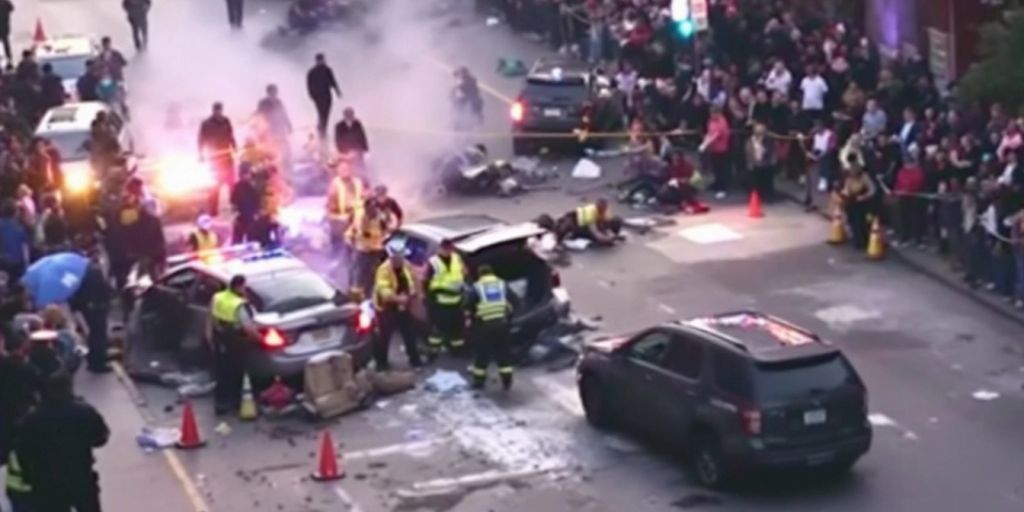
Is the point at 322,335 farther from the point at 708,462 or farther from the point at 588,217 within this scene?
the point at 588,217

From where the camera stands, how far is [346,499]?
22828 mm

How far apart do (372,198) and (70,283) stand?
4.94 m

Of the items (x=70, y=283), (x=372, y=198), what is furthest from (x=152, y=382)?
(x=372, y=198)

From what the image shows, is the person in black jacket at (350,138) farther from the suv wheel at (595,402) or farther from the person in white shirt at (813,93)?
the suv wheel at (595,402)

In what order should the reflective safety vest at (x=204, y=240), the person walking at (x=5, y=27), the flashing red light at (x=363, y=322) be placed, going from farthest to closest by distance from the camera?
the person walking at (x=5, y=27), the reflective safety vest at (x=204, y=240), the flashing red light at (x=363, y=322)

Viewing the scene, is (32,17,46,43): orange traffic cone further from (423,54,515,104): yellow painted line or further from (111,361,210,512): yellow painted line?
(111,361,210,512): yellow painted line

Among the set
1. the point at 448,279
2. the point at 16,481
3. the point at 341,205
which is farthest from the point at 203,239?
the point at 16,481

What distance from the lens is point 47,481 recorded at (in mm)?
17922

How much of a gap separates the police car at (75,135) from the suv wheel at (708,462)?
13.6 meters

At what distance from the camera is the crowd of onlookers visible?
30.5m

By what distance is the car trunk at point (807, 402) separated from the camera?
2191 centimetres

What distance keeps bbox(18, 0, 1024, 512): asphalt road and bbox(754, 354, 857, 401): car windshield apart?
102 centimetres

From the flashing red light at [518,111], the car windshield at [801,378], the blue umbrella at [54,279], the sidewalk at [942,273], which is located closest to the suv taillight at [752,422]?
the car windshield at [801,378]

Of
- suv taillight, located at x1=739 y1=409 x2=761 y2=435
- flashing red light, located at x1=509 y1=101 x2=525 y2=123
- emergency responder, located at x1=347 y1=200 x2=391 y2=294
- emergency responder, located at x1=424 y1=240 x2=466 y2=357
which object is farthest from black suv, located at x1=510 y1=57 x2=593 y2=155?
suv taillight, located at x1=739 y1=409 x2=761 y2=435
